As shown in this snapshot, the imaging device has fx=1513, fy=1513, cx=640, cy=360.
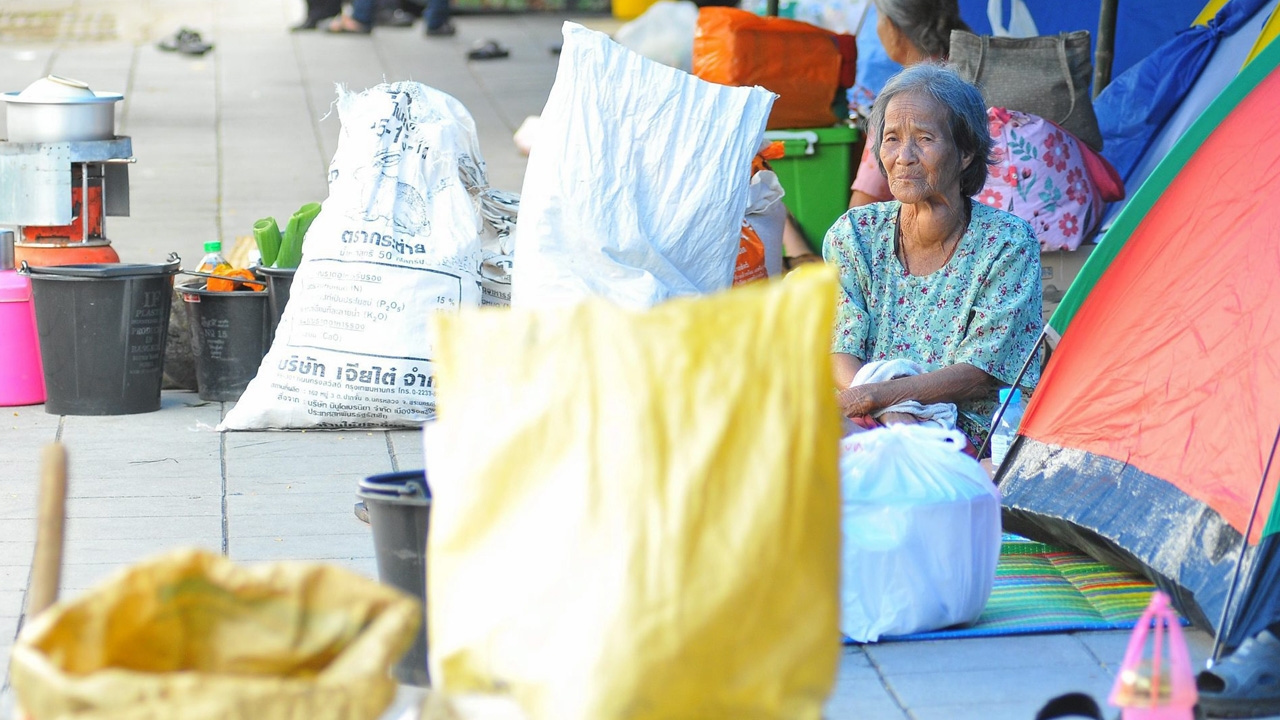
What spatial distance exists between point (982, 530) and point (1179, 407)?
569 mm

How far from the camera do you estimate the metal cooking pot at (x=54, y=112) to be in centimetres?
507

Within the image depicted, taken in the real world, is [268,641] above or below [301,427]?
above

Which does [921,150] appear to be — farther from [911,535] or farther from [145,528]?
[145,528]

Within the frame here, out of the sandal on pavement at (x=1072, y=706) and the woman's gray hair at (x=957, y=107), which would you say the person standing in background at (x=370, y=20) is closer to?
the woman's gray hair at (x=957, y=107)

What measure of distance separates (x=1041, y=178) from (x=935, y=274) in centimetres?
173

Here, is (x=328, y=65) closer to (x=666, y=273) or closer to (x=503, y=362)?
(x=666, y=273)

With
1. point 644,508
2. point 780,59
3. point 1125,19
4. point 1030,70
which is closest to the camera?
point 644,508

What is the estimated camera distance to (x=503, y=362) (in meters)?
1.80

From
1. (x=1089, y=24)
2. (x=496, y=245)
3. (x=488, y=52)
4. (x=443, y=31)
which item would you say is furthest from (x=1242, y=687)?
(x=443, y=31)

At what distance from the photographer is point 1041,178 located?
531 cm

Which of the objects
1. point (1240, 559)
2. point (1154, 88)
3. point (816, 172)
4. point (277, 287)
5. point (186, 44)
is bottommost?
point (186, 44)

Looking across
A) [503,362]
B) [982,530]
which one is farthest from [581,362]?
[982,530]

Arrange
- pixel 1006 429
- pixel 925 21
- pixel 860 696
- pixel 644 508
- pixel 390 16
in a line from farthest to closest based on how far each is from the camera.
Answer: pixel 390 16
pixel 925 21
pixel 1006 429
pixel 860 696
pixel 644 508

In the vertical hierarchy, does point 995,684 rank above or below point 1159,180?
below
